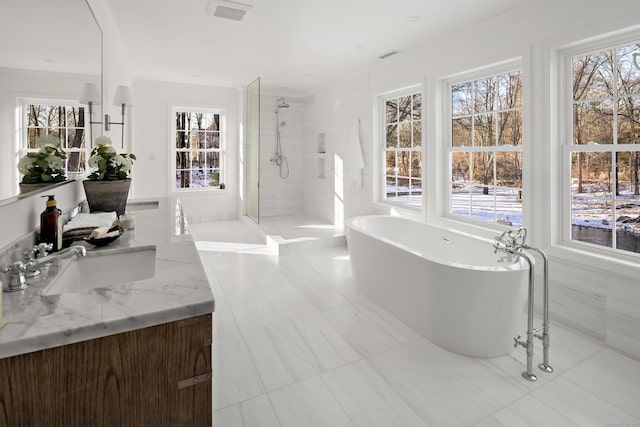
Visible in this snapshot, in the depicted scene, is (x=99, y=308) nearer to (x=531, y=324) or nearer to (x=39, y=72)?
(x=39, y=72)

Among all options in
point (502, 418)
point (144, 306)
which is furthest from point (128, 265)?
point (502, 418)

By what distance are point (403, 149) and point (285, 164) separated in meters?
3.05

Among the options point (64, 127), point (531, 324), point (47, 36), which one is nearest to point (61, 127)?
point (64, 127)

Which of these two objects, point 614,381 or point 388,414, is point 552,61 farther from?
point 388,414

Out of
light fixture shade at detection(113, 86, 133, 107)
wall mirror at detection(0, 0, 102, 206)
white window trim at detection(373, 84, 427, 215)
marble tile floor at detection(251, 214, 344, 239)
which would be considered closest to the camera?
wall mirror at detection(0, 0, 102, 206)

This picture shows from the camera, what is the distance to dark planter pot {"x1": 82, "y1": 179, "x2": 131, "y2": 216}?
2.18 metres

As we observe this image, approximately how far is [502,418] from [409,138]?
3218 millimetres

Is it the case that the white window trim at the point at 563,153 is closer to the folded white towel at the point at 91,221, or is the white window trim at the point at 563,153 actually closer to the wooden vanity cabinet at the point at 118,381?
the wooden vanity cabinet at the point at 118,381

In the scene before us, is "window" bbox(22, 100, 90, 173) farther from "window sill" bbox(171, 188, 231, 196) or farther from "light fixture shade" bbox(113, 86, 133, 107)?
"window sill" bbox(171, 188, 231, 196)

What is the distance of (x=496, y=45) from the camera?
9.89 ft

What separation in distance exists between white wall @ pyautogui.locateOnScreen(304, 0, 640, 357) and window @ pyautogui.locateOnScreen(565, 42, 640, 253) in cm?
16

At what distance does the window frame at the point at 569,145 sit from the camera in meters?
2.41

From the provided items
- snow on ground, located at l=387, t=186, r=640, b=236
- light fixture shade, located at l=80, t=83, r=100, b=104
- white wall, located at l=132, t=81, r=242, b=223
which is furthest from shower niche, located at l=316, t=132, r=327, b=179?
light fixture shade, located at l=80, t=83, r=100, b=104

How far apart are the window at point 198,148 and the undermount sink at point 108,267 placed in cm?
500
